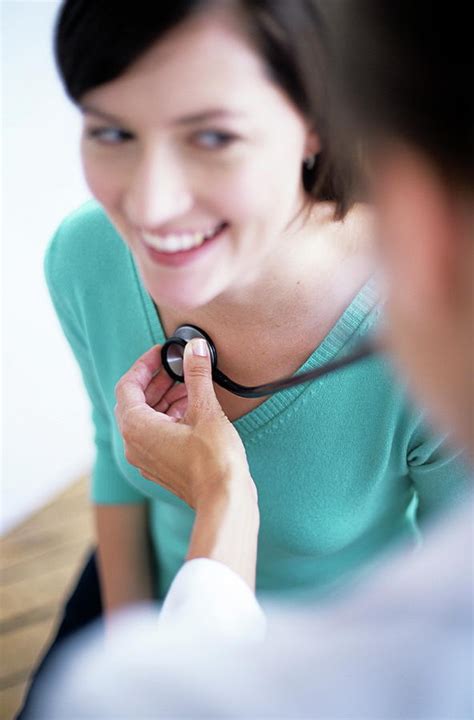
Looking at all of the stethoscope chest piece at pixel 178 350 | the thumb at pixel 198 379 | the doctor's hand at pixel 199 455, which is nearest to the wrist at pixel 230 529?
the doctor's hand at pixel 199 455

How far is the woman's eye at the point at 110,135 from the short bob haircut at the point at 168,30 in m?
0.04

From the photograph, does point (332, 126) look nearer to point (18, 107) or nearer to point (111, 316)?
point (111, 316)

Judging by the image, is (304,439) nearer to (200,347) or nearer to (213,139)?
(200,347)

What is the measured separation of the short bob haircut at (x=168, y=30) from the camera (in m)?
0.68

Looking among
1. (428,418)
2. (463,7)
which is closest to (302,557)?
(428,418)

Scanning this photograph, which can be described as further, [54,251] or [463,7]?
[54,251]

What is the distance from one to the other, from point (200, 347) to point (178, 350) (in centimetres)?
4

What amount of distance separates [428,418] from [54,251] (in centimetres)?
54

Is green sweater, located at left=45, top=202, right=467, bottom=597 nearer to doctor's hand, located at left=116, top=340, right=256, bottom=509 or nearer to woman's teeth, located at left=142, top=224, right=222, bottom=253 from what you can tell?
doctor's hand, located at left=116, top=340, right=256, bottom=509

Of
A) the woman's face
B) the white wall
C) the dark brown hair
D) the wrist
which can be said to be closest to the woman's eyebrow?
the woman's face

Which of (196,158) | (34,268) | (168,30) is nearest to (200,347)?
(196,158)

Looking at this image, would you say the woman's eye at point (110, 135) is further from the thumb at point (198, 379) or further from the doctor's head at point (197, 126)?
the thumb at point (198, 379)

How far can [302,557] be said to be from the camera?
106 centimetres

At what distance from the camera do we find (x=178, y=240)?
811mm
